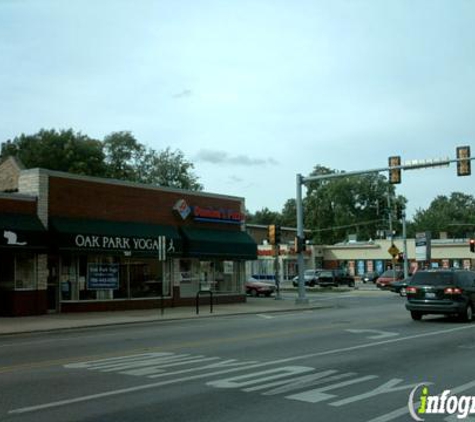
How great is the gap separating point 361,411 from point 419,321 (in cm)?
1360

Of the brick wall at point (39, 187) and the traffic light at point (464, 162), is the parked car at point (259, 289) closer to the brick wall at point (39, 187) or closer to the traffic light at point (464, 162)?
the traffic light at point (464, 162)

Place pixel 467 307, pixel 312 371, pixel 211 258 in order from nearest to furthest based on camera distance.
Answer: pixel 312 371
pixel 467 307
pixel 211 258

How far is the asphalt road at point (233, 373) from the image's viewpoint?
7867mm

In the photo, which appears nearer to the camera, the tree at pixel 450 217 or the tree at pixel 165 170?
the tree at pixel 165 170

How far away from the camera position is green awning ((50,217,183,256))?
2459cm

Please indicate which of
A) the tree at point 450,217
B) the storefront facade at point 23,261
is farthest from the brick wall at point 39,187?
the tree at point 450,217

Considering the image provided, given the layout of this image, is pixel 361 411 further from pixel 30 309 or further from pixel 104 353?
pixel 30 309

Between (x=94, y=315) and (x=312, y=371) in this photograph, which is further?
(x=94, y=315)

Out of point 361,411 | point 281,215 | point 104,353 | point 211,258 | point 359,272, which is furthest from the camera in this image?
point 281,215

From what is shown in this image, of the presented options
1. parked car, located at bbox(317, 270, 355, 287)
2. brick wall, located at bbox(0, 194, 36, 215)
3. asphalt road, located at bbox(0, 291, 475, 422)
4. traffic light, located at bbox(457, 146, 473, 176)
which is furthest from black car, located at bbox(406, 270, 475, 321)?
parked car, located at bbox(317, 270, 355, 287)

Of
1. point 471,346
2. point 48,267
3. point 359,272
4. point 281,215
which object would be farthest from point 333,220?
point 471,346

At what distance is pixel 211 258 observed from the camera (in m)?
32.0

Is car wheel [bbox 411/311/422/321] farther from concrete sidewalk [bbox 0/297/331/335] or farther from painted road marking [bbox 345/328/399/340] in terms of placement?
concrete sidewalk [bbox 0/297/331/335]

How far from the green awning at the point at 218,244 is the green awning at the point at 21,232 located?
786cm
